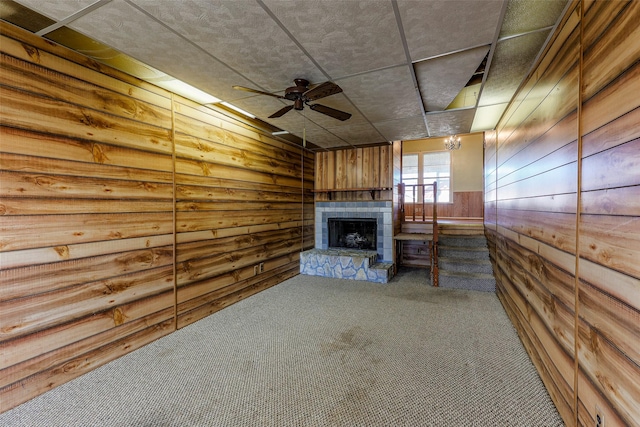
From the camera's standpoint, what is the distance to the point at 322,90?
2377 millimetres

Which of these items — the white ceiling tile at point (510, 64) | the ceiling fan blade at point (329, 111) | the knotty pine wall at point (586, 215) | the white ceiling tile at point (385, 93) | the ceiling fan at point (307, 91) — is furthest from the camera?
the ceiling fan blade at point (329, 111)

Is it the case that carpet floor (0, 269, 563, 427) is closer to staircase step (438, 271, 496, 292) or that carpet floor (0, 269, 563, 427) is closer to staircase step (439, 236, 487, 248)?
staircase step (438, 271, 496, 292)

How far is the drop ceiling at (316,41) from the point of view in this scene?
1.66 meters

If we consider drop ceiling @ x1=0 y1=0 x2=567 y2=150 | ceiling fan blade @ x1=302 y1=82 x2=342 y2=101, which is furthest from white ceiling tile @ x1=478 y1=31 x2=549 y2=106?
ceiling fan blade @ x1=302 y1=82 x2=342 y2=101

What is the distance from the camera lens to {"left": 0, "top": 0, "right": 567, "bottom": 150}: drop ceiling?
1.66 meters

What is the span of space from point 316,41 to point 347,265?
374cm

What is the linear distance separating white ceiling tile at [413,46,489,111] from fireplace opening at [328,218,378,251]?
117 inches

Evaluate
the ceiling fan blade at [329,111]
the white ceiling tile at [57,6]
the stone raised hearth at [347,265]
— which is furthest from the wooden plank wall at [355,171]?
the white ceiling tile at [57,6]

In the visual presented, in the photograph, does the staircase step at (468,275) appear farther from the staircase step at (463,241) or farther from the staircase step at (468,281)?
the staircase step at (463,241)

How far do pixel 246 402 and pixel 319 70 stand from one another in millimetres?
2689

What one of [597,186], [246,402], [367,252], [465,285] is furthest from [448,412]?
[367,252]

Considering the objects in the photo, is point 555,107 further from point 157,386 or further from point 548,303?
point 157,386

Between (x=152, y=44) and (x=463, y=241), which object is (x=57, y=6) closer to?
(x=152, y=44)

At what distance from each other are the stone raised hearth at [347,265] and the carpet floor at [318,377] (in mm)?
1396
